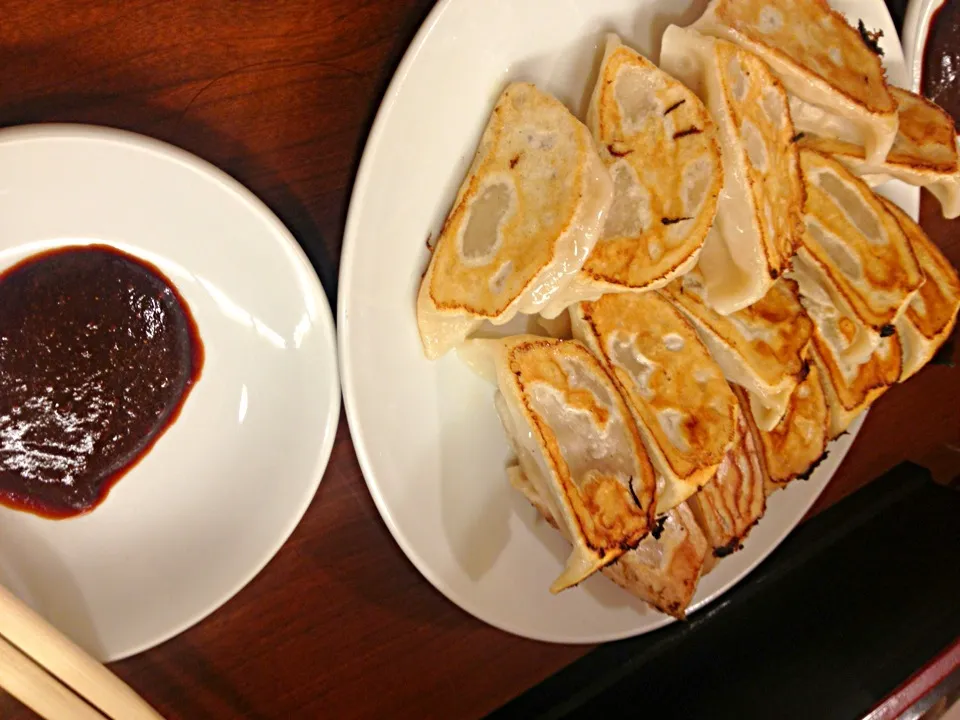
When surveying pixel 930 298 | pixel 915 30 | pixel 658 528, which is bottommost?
pixel 658 528

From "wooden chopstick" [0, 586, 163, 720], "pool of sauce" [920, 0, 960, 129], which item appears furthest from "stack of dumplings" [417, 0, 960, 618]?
"wooden chopstick" [0, 586, 163, 720]

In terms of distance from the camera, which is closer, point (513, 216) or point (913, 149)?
point (513, 216)

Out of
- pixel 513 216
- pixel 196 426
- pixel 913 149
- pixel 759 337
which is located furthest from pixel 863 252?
pixel 196 426

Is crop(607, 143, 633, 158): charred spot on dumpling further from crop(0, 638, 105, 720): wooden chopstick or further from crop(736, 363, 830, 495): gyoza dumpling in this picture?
crop(0, 638, 105, 720): wooden chopstick

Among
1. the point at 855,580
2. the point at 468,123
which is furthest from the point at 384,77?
the point at 855,580

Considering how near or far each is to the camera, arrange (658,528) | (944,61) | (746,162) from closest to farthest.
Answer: (746,162) → (658,528) → (944,61)

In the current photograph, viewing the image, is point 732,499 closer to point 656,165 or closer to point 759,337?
point 759,337

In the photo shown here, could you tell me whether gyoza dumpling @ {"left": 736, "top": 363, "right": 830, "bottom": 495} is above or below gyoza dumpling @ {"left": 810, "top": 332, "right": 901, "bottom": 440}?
below

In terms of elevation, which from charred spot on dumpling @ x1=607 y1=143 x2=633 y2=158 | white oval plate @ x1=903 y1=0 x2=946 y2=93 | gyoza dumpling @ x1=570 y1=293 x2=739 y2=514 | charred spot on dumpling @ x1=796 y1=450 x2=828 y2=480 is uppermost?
white oval plate @ x1=903 y1=0 x2=946 y2=93

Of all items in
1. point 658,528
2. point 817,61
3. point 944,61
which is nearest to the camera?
point 817,61
